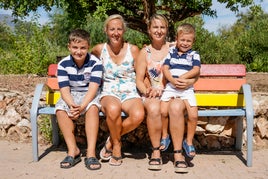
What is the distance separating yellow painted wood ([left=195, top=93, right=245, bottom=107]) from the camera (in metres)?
4.23

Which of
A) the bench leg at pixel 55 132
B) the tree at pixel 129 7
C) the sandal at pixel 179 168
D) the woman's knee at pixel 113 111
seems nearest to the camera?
the sandal at pixel 179 168

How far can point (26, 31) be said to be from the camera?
10516 mm

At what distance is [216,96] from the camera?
13.9 ft

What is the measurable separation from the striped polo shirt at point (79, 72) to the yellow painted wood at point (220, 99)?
109 cm

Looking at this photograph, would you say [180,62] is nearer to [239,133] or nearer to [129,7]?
[239,133]

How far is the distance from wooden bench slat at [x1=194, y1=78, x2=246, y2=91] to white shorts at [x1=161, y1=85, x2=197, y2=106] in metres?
0.57

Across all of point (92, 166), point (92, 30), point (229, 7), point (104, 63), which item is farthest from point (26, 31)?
point (92, 30)

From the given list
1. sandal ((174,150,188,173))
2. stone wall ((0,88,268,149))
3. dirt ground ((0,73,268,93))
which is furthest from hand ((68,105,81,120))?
dirt ground ((0,73,268,93))

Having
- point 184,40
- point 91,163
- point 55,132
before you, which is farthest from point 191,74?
point 55,132

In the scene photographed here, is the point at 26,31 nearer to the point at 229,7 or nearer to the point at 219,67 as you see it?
the point at 229,7

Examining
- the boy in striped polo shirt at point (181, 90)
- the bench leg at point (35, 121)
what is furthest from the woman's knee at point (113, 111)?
the bench leg at point (35, 121)

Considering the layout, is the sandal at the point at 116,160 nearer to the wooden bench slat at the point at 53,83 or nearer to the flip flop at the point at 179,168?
the flip flop at the point at 179,168

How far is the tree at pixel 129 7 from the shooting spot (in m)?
6.47

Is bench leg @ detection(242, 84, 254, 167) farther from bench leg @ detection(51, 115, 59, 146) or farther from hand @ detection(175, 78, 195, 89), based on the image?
bench leg @ detection(51, 115, 59, 146)
